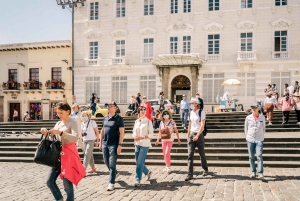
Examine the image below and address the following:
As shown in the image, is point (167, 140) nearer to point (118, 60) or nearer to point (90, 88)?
point (118, 60)

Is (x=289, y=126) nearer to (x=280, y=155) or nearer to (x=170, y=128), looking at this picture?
(x=280, y=155)

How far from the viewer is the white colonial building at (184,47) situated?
79.3 feet

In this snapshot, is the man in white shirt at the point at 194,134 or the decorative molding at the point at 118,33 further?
the decorative molding at the point at 118,33

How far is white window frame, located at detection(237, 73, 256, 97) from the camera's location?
2456cm

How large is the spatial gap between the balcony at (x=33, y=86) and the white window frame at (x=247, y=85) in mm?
19542

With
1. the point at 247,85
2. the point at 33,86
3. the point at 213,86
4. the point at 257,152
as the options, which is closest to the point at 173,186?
the point at 257,152

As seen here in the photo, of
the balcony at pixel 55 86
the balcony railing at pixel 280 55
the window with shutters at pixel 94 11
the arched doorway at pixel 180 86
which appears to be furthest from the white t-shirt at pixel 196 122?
the balcony at pixel 55 86

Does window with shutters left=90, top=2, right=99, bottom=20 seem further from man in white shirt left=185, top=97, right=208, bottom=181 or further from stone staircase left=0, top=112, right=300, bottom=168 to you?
man in white shirt left=185, top=97, right=208, bottom=181

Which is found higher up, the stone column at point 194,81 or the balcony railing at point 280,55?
the balcony railing at point 280,55

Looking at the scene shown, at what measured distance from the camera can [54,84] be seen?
98.8 ft

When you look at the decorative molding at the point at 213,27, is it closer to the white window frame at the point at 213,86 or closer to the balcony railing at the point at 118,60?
the white window frame at the point at 213,86

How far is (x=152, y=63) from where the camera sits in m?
26.0

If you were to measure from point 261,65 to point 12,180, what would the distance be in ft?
69.7

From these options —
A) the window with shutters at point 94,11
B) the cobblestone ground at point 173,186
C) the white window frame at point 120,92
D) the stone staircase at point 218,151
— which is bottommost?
the cobblestone ground at point 173,186
